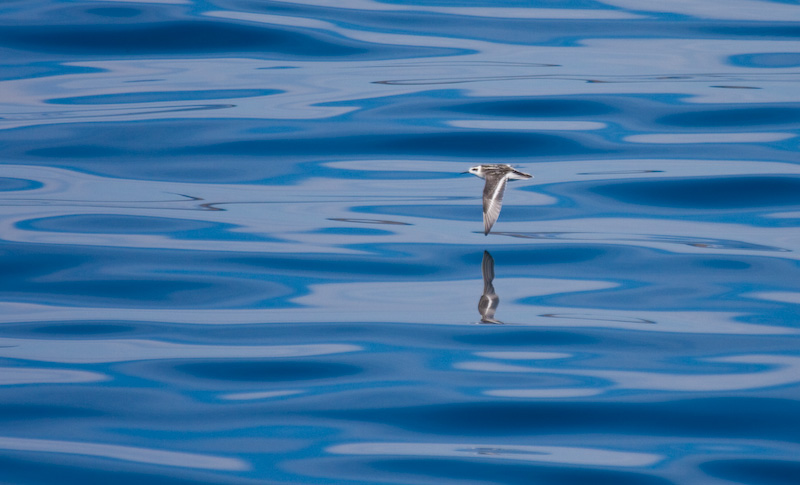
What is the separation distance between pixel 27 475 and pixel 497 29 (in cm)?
999

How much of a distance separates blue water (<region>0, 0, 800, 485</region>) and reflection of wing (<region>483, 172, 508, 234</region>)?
432 mm

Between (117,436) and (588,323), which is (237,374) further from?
(588,323)

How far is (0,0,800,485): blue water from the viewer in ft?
18.0

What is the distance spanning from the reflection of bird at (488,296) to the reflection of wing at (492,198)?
28 cm

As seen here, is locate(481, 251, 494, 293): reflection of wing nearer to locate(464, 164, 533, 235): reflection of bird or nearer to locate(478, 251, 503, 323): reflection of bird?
locate(478, 251, 503, 323): reflection of bird

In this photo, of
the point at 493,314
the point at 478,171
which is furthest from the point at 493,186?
the point at 493,314

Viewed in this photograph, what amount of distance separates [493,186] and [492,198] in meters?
0.35

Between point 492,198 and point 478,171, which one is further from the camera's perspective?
point 478,171

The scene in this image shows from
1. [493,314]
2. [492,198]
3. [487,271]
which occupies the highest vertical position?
[492,198]

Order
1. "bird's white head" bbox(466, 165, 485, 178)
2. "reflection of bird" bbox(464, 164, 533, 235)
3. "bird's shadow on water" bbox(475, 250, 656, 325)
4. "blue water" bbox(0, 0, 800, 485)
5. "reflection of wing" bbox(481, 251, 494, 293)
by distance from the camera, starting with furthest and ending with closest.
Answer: "bird's white head" bbox(466, 165, 485, 178) → "reflection of bird" bbox(464, 164, 533, 235) → "reflection of wing" bbox(481, 251, 494, 293) → "bird's shadow on water" bbox(475, 250, 656, 325) → "blue water" bbox(0, 0, 800, 485)

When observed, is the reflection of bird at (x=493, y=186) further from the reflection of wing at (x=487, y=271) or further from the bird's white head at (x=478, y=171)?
the reflection of wing at (x=487, y=271)

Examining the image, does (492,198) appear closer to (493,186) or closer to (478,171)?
(493,186)

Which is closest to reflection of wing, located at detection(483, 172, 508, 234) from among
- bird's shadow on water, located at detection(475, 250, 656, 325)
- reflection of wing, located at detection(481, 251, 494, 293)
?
reflection of wing, located at detection(481, 251, 494, 293)

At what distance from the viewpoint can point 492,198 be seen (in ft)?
25.2
